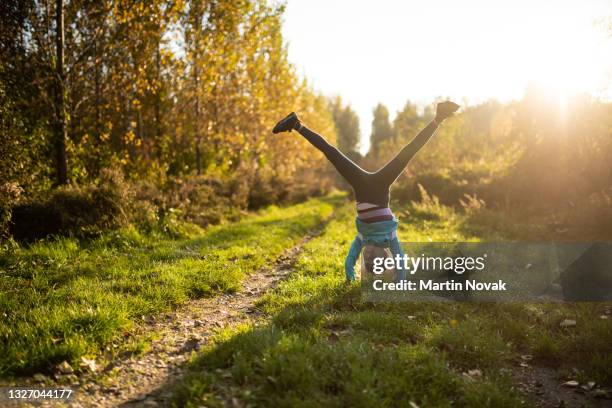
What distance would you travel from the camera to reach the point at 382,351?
4059mm

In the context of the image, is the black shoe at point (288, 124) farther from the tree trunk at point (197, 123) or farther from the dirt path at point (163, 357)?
the tree trunk at point (197, 123)

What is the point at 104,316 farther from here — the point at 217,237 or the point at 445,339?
the point at 217,237

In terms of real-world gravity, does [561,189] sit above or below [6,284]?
above

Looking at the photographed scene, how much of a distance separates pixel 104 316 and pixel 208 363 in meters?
1.69

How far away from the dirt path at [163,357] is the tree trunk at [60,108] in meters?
6.63

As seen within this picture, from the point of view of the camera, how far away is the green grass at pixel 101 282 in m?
4.06

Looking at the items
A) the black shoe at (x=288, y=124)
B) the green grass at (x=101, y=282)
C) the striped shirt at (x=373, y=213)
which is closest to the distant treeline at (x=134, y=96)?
the green grass at (x=101, y=282)

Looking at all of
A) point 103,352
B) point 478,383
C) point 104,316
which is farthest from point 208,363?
point 478,383

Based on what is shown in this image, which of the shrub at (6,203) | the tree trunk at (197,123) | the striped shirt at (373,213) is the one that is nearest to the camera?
the striped shirt at (373,213)

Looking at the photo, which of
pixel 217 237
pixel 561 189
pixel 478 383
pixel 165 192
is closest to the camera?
pixel 478 383

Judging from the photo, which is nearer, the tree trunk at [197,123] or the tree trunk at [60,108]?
the tree trunk at [60,108]

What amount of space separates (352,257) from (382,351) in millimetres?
2307

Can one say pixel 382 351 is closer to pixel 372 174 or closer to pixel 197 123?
pixel 372 174

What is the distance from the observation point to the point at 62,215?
842 centimetres
